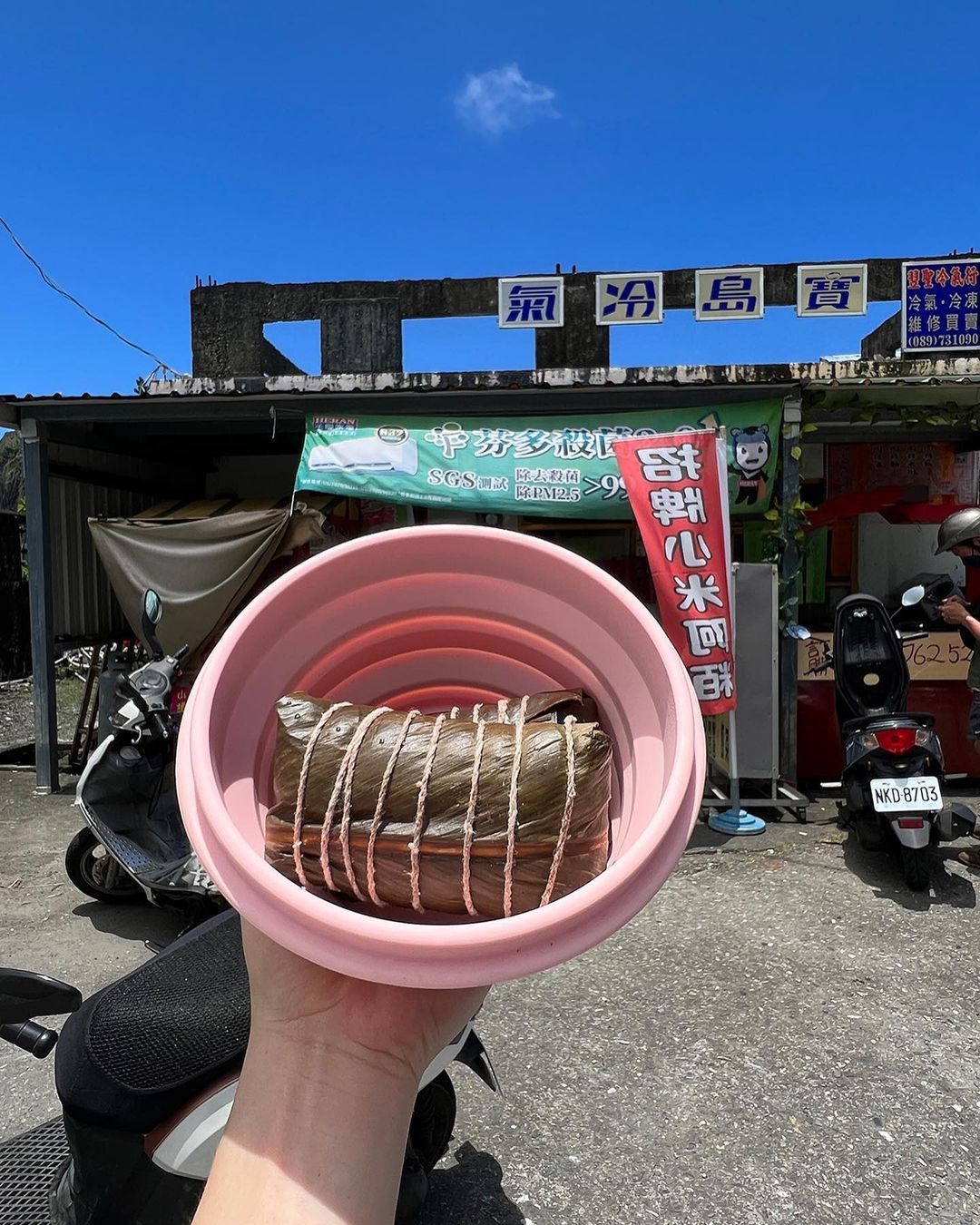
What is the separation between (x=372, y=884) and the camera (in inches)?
34.5

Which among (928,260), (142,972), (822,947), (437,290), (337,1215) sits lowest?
(822,947)

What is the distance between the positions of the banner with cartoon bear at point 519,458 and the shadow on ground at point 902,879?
2.42m

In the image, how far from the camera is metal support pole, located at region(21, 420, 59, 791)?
6.11 metres

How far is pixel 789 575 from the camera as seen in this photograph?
570 cm

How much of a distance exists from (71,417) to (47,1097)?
4.93 meters

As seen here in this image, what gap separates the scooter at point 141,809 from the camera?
3.56m

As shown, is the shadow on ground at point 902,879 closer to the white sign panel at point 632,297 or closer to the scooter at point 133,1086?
the scooter at point 133,1086

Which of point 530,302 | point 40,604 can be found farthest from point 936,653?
point 530,302

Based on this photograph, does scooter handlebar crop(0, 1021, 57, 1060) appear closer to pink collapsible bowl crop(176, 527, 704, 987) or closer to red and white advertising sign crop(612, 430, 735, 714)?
pink collapsible bowl crop(176, 527, 704, 987)

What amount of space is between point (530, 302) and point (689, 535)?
716 cm

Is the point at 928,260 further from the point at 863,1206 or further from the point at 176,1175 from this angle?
the point at 176,1175

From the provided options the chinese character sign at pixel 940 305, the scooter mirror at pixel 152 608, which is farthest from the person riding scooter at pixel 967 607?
the chinese character sign at pixel 940 305

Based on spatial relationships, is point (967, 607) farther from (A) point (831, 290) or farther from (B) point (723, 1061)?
(A) point (831, 290)

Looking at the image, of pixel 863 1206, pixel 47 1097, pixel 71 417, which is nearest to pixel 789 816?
pixel 863 1206
